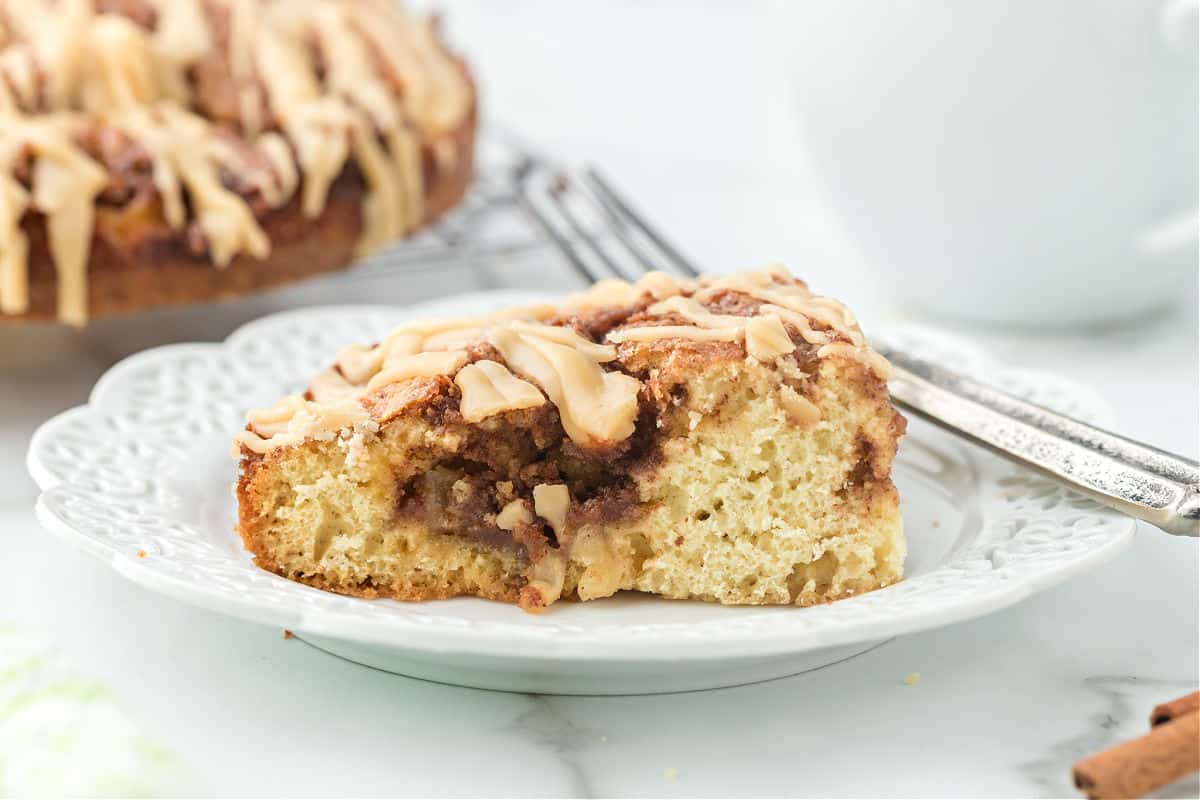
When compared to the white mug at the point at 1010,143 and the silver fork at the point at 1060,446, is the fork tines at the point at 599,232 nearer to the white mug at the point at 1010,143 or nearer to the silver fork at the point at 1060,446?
the white mug at the point at 1010,143

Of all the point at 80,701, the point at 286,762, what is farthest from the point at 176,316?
the point at 286,762

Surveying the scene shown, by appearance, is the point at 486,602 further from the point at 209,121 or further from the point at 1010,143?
the point at 1010,143

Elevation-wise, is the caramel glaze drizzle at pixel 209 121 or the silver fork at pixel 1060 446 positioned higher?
the caramel glaze drizzle at pixel 209 121

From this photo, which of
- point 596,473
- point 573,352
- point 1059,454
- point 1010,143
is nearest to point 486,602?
point 596,473

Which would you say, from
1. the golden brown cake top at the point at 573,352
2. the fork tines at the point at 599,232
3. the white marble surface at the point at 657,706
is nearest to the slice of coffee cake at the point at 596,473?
the golden brown cake top at the point at 573,352

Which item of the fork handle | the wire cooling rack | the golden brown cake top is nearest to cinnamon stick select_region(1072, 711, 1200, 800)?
the fork handle

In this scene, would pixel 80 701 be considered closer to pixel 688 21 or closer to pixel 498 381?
pixel 498 381

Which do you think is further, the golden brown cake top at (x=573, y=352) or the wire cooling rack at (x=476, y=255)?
the wire cooling rack at (x=476, y=255)
